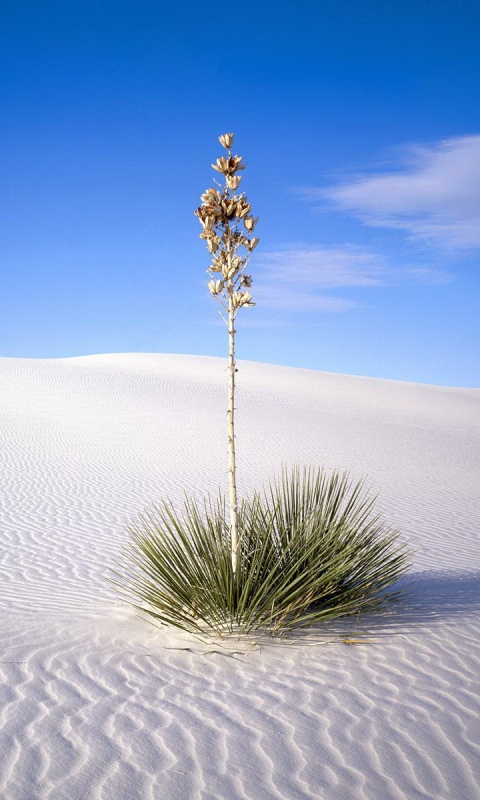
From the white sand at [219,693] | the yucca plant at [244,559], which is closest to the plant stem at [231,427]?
the yucca plant at [244,559]

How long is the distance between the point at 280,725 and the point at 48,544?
7.00 meters

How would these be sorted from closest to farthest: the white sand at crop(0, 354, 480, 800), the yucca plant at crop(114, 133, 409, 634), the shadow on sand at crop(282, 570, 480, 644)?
the white sand at crop(0, 354, 480, 800) → the yucca plant at crop(114, 133, 409, 634) → the shadow on sand at crop(282, 570, 480, 644)

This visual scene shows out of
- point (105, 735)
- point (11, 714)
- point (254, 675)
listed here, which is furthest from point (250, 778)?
point (11, 714)

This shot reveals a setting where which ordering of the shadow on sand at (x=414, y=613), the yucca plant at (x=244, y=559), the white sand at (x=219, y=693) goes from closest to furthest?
the white sand at (x=219, y=693), the yucca plant at (x=244, y=559), the shadow on sand at (x=414, y=613)

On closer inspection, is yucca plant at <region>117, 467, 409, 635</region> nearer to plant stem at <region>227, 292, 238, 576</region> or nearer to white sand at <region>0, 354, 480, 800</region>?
plant stem at <region>227, 292, 238, 576</region>

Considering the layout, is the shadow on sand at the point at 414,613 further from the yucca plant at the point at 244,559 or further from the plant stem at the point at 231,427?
the plant stem at the point at 231,427

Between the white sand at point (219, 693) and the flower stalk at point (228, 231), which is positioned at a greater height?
the flower stalk at point (228, 231)

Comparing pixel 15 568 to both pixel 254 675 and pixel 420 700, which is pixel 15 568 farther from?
pixel 420 700

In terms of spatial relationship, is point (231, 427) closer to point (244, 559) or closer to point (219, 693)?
point (244, 559)

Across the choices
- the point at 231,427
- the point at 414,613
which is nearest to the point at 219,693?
the point at 231,427

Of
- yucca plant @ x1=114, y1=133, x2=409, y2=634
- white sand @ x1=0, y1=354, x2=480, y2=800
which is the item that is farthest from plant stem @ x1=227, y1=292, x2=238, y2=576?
white sand @ x1=0, y1=354, x2=480, y2=800

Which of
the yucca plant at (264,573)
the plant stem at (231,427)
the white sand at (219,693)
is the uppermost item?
the plant stem at (231,427)

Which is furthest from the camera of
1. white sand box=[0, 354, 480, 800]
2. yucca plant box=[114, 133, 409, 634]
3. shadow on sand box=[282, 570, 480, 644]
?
shadow on sand box=[282, 570, 480, 644]

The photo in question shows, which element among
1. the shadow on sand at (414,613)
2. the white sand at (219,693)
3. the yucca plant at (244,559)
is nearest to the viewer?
the white sand at (219,693)
